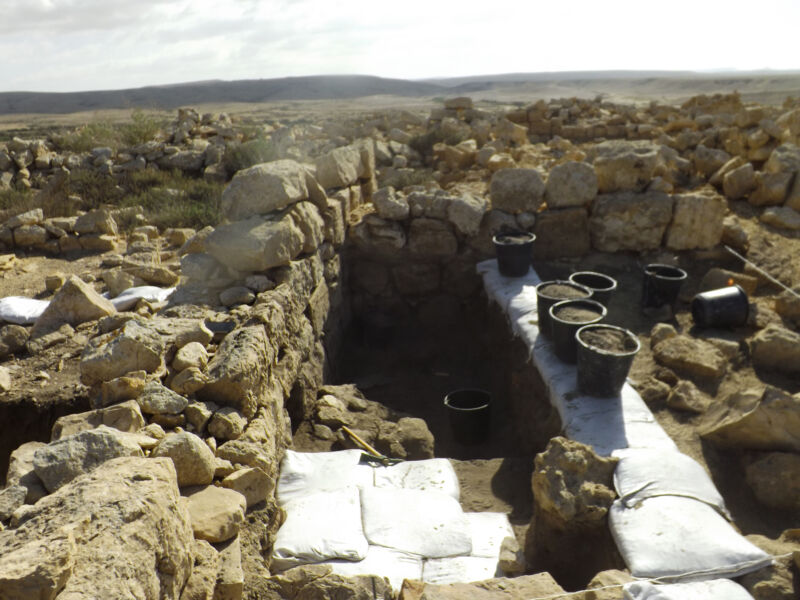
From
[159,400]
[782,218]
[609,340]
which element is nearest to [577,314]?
[609,340]

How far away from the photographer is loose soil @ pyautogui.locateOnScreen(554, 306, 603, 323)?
16.4ft

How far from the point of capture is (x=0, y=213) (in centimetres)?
880

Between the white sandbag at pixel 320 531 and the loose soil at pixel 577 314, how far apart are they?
2.33 meters

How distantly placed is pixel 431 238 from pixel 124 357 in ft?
14.5

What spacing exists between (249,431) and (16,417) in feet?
6.03

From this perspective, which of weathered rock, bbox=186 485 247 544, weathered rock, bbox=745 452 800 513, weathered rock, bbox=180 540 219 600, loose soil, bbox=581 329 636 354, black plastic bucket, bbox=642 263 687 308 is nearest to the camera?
weathered rock, bbox=180 540 219 600

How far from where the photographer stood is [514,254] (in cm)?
642

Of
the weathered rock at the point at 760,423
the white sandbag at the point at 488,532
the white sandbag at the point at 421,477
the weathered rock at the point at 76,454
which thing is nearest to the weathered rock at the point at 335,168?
the white sandbag at the point at 421,477

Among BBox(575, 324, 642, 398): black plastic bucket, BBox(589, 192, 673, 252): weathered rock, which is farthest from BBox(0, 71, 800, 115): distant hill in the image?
BBox(575, 324, 642, 398): black plastic bucket

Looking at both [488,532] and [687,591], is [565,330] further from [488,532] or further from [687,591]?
[687,591]

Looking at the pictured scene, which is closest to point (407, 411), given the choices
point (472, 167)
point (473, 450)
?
point (473, 450)

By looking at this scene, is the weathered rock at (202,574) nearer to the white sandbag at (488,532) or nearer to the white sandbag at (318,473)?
the white sandbag at (318,473)

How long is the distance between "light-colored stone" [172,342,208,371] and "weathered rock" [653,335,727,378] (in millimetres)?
3933

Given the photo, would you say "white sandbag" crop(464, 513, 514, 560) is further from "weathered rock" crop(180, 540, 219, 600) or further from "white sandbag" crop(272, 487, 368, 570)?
"weathered rock" crop(180, 540, 219, 600)
